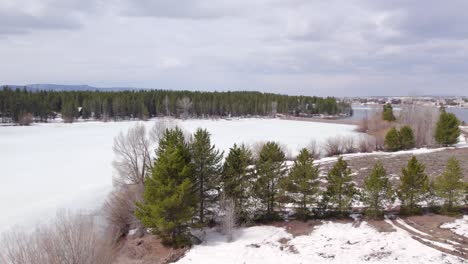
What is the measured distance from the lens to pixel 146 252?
21812 mm

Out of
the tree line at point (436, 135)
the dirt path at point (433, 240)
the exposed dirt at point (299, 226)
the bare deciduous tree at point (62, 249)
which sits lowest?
the exposed dirt at point (299, 226)

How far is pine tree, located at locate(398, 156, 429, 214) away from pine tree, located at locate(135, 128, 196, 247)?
576 inches

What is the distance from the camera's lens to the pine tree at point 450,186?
2454cm

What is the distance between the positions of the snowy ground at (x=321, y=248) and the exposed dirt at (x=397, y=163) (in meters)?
12.6

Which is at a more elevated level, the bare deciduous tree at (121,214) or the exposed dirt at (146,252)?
the bare deciduous tree at (121,214)

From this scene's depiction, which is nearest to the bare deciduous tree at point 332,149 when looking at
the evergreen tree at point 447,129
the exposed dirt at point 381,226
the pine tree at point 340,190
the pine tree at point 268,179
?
the evergreen tree at point 447,129

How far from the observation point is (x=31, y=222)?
973 inches

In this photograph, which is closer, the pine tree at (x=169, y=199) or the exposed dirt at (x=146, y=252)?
the exposed dirt at (x=146, y=252)

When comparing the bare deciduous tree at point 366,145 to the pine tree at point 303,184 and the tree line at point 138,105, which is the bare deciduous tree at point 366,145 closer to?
the pine tree at point 303,184

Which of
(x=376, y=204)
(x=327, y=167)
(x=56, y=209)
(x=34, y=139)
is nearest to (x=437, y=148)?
(x=327, y=167)

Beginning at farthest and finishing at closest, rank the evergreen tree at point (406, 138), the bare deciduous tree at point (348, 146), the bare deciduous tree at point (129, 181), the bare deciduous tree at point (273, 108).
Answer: the bare deciduous tree at point (273, 108), the bare deciduous tree at point (348, 146), the evergreen tree at point (406, 138), the bare deciduous tree at point (129, 181)

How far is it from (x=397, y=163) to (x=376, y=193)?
69.9ft

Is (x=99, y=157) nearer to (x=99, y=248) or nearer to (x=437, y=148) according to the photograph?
(x=99, y=248)

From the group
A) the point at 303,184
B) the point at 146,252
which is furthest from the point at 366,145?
the point at 146,252
